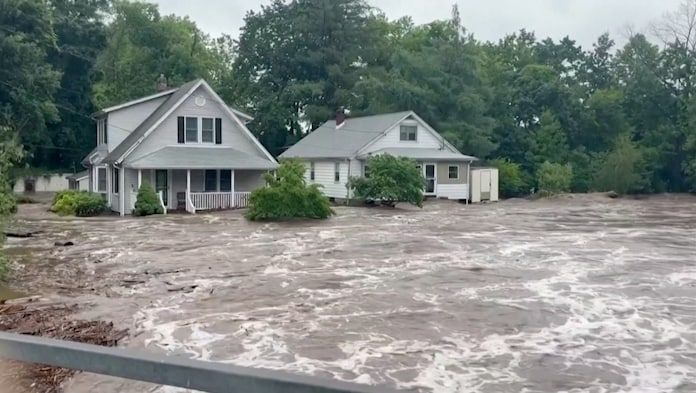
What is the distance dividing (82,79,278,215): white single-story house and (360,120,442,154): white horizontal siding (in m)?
6.83

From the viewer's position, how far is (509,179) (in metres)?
42.2

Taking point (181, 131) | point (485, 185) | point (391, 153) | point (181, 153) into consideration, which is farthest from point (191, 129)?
point (485, 185)

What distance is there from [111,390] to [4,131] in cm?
1231

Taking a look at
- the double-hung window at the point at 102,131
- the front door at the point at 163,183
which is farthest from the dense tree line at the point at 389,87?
the front door at the point at 163,183

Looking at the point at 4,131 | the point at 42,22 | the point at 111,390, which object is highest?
the point at 42,22

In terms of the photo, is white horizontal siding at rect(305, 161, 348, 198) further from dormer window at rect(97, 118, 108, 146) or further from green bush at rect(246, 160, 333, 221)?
dormer window at rect(97, 118, 108, 146)

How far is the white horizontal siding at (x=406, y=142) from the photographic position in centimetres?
3425

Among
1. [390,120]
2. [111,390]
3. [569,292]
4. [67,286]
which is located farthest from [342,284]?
[390,120]

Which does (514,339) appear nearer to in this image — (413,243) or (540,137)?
(413,243)

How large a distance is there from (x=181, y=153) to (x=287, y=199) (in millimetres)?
5871

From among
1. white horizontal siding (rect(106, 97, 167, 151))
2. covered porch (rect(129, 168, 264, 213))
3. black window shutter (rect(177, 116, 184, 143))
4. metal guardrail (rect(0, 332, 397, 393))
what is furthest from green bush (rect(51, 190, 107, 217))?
metal guardrail (rect(0, 332, 397, 393))

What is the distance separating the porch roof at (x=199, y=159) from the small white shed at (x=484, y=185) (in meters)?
12.7

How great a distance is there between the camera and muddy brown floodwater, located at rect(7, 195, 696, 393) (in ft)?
24.8

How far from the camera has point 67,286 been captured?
39.6 feet
